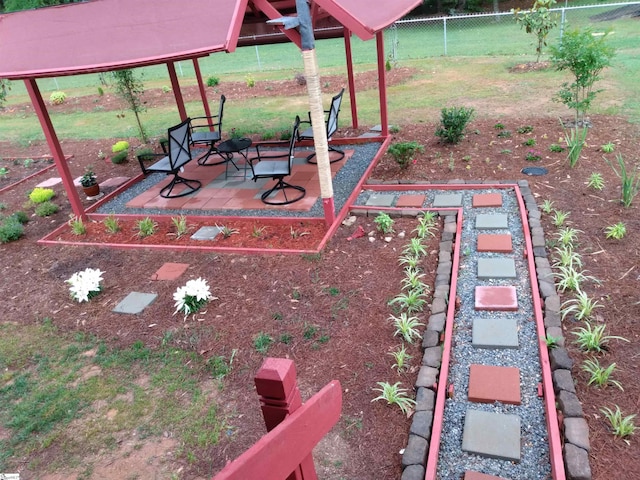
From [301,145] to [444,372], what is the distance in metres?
5.71

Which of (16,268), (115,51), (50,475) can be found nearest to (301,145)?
(115,51)

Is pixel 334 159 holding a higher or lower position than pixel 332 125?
lower

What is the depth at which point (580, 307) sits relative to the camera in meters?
3.40

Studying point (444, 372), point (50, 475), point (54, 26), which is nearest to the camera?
point (50, 475)

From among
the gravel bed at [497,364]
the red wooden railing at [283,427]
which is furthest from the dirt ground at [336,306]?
the red wooden railing at [283,427]

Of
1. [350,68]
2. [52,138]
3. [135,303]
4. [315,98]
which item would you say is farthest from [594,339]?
[52,138]

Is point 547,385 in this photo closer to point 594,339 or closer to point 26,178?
point 594,339

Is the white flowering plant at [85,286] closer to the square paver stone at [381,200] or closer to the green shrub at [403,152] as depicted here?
the square paver stone at [381,200]

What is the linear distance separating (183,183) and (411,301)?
4572 millimetres

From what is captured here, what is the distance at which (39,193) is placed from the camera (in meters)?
7.05

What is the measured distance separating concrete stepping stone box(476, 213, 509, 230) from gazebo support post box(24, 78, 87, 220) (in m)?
5.07

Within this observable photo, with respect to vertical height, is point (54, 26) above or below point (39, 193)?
above

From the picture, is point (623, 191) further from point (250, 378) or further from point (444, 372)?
point (250, 378)

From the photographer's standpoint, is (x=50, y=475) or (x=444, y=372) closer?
(x=50, y=475)
